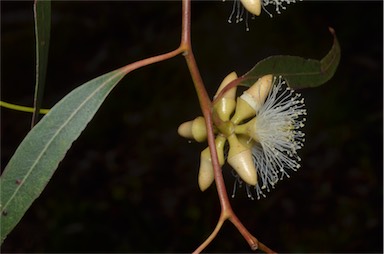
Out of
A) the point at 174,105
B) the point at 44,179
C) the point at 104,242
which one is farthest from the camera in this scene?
the point at 174,105

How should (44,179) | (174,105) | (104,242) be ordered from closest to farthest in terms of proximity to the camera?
1. (44,179)
2. (104,242)
3. (174,105)

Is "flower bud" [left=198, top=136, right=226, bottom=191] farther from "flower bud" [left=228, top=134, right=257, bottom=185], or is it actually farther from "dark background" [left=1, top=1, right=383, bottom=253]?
"dark background" [left=1, top=1, right=383, bottom=253]

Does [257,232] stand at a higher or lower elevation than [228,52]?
lower

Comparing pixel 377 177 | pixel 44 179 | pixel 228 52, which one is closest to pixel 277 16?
pixel 228 52

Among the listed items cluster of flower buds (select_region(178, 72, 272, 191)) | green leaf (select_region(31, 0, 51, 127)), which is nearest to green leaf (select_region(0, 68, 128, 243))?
green leaf (select_region(31, 0, 51, 127))

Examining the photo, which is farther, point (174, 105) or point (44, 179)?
point (174, 105)

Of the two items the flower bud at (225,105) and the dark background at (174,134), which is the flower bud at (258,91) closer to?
the flower bud at (225,105)

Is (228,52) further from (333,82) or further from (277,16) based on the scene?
(333,82)

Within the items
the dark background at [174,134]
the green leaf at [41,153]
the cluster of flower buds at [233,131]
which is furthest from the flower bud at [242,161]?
the dark background at [174,134]
